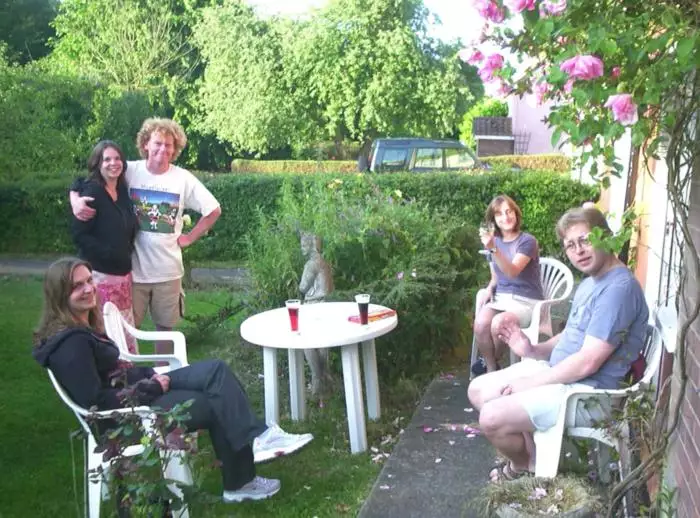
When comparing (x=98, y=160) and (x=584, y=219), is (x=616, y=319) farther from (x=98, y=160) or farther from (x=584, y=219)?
(x=98, y=160)

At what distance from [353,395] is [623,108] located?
2.45m

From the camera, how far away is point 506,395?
2.90m

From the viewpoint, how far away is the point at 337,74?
19.2 metres

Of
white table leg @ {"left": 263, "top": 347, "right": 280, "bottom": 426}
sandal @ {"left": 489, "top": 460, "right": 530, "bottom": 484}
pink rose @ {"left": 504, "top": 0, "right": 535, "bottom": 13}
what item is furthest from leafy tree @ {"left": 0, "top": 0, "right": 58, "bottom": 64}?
pink rose @ {"left": 504, "top": 0, "right": 535, "bottom": 13}

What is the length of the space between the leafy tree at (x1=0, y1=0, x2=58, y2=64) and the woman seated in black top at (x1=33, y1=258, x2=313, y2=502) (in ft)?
80.5

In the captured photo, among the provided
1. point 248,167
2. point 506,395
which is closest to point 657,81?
point 506,395

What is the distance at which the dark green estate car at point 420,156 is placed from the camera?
1442cm

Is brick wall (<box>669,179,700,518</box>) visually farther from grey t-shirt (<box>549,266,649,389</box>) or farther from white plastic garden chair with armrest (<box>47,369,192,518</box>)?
white plastic garden chair with armrest (<box>47,369,192,518</box>)

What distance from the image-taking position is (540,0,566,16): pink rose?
168 centimetres

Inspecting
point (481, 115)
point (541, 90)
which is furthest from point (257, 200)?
point (481, 115)

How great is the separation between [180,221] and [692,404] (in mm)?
3179

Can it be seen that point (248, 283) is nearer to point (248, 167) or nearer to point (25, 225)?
point (25, 225)

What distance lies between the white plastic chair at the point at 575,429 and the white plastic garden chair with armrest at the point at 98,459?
53.2 inches

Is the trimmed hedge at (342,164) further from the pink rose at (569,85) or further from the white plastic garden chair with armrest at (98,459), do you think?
the pink rose at (569,85)
